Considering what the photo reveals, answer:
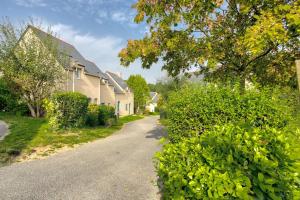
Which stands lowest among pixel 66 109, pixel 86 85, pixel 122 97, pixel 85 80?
pixel 66 109

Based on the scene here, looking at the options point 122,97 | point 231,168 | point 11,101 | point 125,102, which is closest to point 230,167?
point 231,168

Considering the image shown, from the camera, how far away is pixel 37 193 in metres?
4.82

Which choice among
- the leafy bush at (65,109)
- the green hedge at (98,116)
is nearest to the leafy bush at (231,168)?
the leafy bush at (65,109)

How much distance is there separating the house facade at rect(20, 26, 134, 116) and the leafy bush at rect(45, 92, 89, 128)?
7681 millimetres

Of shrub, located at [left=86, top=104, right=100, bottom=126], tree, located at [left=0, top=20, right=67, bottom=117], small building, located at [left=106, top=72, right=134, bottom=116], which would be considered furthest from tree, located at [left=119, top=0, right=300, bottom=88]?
small building, located at [left=106, top=72, right=134, bottom=116]

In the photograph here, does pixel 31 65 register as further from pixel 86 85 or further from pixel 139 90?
pixel 139 90

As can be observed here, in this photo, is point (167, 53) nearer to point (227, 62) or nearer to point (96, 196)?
point (227, 62)

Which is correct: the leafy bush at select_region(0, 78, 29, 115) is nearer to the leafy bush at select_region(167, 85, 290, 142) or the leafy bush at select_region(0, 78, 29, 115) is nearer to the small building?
the small building

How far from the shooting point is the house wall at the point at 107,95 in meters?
31.6

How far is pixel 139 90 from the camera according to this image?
51.0 meters

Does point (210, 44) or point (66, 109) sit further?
point (66, 109)

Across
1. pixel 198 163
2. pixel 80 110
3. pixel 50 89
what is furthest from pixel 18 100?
pixel 198 163

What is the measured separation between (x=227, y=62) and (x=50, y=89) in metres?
17.4

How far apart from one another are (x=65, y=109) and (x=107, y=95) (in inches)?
764
